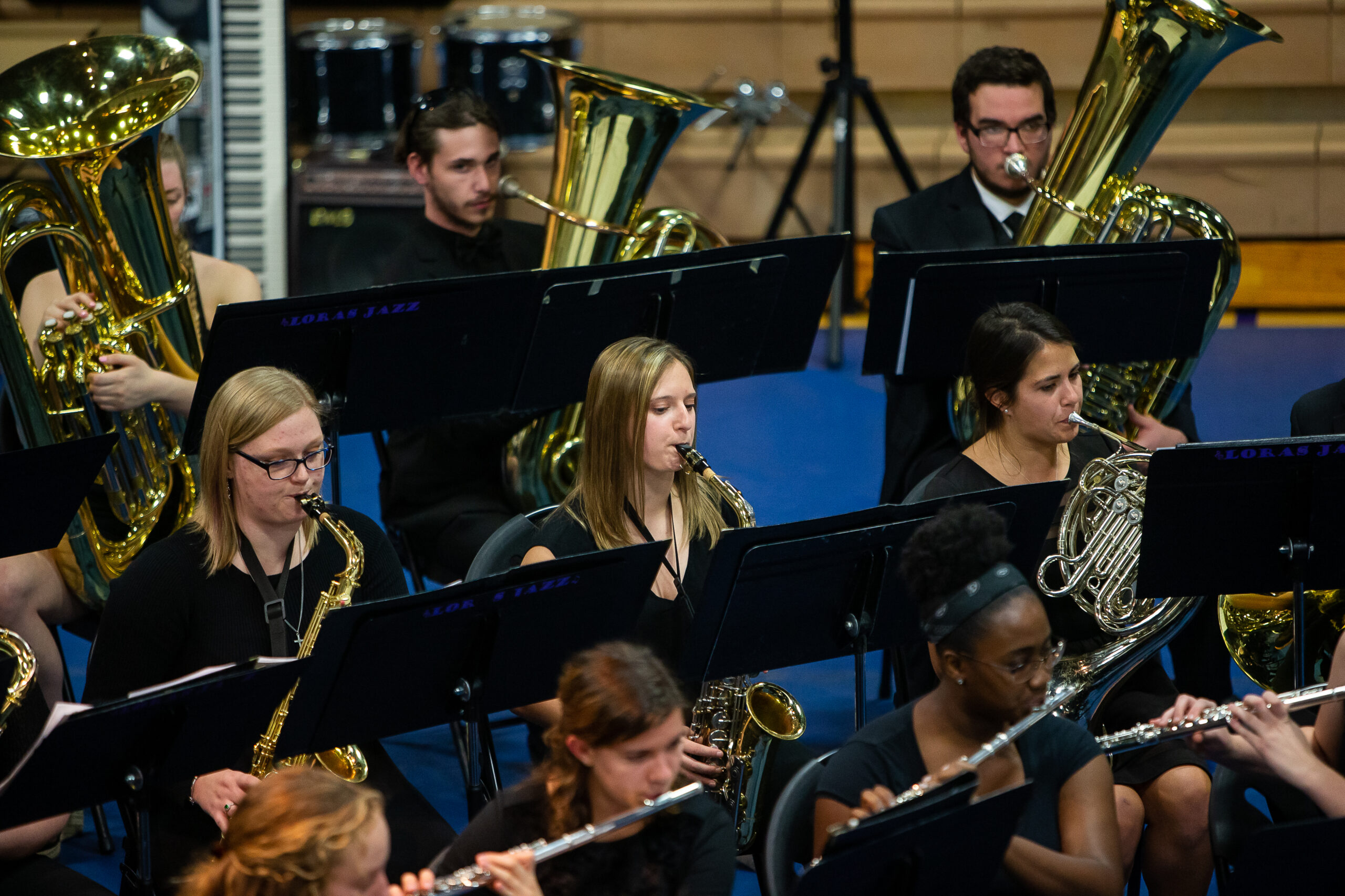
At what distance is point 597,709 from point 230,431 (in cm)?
99

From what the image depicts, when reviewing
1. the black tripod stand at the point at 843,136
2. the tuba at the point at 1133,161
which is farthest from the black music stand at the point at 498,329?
the black tripod stand at the point at 843,136

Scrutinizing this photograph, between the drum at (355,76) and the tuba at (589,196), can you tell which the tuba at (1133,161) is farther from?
the drum at (355,76)

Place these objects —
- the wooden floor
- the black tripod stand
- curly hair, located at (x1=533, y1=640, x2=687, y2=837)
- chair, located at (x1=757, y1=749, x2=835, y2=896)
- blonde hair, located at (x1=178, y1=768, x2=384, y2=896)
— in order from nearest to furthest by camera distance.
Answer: blonde hair, located at (x1=178, y1=768, x2=384, y2=896), curly hair, located at (x1=533, y1=640, x2=687, y2=837), chair, located at (x1=757, y1=749, x2=835, y2=896), the black tripod stand, the wooden floor

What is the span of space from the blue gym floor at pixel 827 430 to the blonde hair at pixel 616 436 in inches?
43.0

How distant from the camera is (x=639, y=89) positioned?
3561mm

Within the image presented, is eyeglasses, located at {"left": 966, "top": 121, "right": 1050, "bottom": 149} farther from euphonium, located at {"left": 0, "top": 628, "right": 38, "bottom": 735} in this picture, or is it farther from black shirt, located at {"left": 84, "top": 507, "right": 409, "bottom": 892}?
euphonium, located at {"left": 0, "top": 628, "right": 38, "bottom": 735}

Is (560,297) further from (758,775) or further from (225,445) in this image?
(758,775)

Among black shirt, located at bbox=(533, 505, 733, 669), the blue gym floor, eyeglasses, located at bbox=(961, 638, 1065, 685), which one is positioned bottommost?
the blue gym floor

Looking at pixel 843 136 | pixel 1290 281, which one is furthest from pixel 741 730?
pixel 1290 281

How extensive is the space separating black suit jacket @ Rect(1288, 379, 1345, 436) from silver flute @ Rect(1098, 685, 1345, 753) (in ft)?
3.38

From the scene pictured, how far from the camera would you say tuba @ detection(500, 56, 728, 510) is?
3604mm

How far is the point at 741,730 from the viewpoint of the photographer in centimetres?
284

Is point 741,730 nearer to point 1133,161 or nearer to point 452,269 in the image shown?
point 452,269

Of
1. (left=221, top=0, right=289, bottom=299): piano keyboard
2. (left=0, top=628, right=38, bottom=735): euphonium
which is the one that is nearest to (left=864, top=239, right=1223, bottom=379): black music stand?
(left=0, top=628, right=38, bottom=735): euphonium
